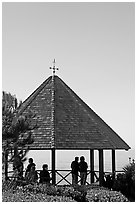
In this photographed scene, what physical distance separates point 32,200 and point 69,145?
413 cm

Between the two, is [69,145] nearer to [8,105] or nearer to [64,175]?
[64,175]

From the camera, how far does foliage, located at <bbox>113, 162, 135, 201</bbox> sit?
1725 centimetres

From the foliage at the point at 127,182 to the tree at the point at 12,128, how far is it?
424 cm

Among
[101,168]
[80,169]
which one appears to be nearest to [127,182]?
[101,168]

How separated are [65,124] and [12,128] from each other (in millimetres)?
4064

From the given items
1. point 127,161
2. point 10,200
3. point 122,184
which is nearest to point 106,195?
point 122,184

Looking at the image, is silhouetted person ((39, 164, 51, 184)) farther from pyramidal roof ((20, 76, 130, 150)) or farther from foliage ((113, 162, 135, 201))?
foliage ((113, 162, 135, 201))

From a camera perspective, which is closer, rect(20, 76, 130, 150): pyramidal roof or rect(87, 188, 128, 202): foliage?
rect(87, 188, 128, 202): foliage

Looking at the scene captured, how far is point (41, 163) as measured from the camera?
18.1 metres

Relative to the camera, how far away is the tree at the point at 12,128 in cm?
1448

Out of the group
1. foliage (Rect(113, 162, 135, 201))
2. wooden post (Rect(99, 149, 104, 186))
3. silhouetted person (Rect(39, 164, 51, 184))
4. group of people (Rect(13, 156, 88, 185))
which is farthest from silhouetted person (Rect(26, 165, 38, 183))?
foliage (Rect(113, 162, 135, 201))

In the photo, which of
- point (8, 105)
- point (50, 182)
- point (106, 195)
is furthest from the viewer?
point (50, 182)

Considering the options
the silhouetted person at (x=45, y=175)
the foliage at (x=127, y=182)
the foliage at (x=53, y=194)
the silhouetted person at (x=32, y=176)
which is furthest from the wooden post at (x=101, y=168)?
the silhouetted person at (x=32, y=176)

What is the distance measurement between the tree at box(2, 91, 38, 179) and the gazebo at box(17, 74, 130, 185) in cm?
192
